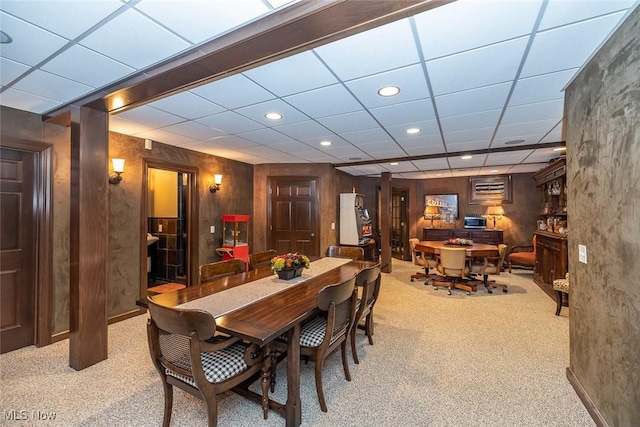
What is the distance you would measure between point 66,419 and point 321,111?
10.3 ft

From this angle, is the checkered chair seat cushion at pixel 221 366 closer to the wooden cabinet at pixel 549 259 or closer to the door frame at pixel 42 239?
the door frame at pixel 42 239

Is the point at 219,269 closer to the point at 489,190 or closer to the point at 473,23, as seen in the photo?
the point at 473,23

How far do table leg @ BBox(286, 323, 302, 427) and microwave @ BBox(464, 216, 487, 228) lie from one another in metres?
6.98

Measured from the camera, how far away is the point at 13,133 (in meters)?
2.81

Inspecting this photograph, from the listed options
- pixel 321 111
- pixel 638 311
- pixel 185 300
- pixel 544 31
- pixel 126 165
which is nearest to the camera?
pixel 638 311

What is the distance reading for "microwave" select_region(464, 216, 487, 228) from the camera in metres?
7.41

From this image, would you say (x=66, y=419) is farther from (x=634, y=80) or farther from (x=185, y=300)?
(x=634, y=80)

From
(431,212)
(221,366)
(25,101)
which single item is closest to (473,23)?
(221,366)

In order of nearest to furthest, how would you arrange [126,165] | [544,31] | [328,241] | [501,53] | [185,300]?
[544,31]
[501,53]
[185,300]
[126,165]
[328,241]

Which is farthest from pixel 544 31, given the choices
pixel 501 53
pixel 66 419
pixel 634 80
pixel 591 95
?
pixel 66 419

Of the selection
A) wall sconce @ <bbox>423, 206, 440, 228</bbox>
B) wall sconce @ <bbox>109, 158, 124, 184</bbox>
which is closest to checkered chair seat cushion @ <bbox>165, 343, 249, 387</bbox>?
wall sconce @ <bbox>109, 158, 124, 184</bbox>

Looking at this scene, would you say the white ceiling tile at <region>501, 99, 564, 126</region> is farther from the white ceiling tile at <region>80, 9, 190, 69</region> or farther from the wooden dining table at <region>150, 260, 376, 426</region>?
the white ceiling tile at <region>80, 9, 190, 69</region>

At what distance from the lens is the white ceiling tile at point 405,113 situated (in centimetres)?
279

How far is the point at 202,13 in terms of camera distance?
1.51 metres
